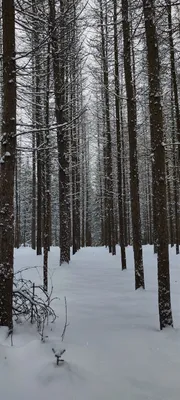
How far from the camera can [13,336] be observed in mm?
4285

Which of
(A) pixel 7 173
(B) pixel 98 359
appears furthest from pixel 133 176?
(B) pixel 98 359

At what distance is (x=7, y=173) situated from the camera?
15.0 feet

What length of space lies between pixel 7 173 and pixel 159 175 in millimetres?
2244

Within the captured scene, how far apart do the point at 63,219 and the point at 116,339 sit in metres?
8.04

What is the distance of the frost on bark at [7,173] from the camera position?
14.6 feet

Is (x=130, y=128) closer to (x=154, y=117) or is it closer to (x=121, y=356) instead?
(x=154, y=117)

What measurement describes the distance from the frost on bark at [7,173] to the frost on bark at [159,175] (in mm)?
2095

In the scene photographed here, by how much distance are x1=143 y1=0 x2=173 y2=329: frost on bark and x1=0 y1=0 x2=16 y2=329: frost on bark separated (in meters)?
Answer: 2.10

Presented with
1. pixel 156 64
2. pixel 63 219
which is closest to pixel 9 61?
pixel 156 64

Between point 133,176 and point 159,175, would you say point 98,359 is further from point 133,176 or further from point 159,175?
point 133,176

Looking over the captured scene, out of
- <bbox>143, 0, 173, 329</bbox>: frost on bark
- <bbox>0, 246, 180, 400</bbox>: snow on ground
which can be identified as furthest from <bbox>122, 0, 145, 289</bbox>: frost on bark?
<bbox>143, 0, 173, 329</bbox>: frost on bark

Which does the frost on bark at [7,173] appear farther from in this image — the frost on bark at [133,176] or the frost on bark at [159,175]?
the frost on bark at [133,176]

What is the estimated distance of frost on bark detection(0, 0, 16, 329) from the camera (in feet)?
14.6

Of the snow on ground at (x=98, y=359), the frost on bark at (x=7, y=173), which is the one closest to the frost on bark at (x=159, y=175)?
the snow on ground at (x=98, y=359)
